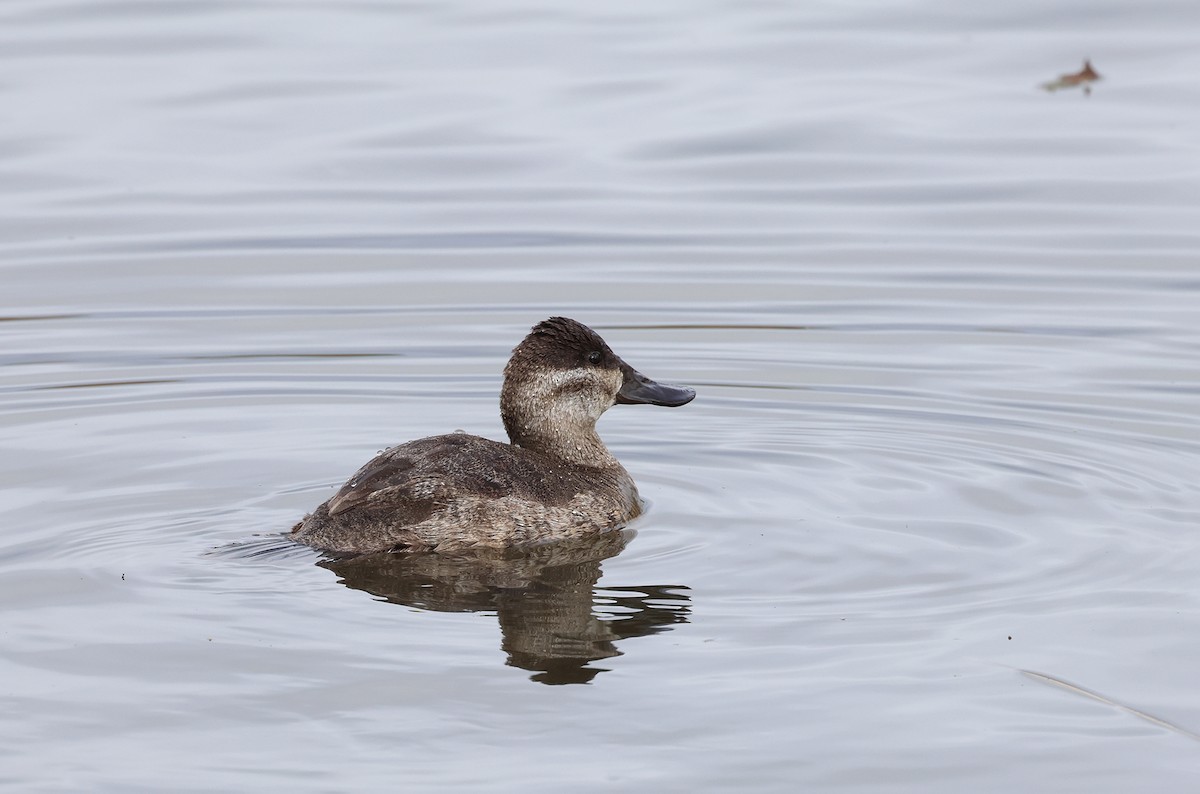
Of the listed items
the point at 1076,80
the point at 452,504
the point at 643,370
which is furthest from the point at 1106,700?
the point at 1076,80

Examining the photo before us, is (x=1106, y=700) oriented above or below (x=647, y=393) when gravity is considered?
below

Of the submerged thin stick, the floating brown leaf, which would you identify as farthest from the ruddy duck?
the floating brown leaf

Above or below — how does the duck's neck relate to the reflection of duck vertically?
above

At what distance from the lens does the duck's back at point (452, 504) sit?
794cm

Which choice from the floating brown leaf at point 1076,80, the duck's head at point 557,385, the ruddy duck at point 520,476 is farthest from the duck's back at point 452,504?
the floating brown leaf at point 1076,80

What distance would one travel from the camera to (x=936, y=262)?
44.6 ft

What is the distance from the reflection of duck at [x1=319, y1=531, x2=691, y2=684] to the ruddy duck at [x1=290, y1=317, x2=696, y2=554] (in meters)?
0.10

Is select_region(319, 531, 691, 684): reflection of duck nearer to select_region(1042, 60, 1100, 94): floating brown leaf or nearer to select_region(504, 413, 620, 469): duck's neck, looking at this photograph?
select_region(504, 413, 620, 469): duck's neck

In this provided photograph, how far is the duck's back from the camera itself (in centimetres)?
794

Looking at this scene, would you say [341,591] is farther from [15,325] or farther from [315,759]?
[15,325]

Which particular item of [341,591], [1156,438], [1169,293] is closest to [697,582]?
[341,591]

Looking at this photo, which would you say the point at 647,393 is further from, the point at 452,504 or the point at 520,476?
the point at 452,504

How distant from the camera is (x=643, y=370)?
11.6m

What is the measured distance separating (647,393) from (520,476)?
49.3 inches
